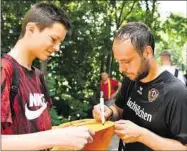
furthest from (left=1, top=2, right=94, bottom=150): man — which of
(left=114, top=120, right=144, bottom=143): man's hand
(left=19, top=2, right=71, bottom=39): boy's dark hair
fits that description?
(left=114, top=120, right=144, bottom=143): man's hand

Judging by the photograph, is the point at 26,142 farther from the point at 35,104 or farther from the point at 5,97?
the point at 35,104

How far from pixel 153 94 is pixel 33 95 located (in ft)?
2.11

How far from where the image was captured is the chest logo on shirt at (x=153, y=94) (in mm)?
1976

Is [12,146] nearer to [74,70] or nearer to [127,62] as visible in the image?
[127,62]

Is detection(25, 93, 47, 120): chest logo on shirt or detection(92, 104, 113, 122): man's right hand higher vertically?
detection(25, 93, 47, 120): chest logo on shirt

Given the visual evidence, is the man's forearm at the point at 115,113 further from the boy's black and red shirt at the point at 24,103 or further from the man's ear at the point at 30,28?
the man's ear at the point at 30,28

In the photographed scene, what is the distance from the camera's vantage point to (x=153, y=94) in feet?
6.56

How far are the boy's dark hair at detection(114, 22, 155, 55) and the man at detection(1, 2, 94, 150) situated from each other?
318 millimetres

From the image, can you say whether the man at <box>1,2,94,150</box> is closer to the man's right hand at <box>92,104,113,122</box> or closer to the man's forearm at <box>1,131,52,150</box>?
the man's forearm at <box>1,131,52,150</box>

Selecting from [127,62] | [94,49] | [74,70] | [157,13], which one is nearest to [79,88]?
[74,70]

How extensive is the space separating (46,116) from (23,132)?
232 millimetres

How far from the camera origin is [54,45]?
188cm

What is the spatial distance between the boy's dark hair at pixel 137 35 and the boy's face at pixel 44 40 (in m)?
0.36

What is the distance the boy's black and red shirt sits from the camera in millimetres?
1556
